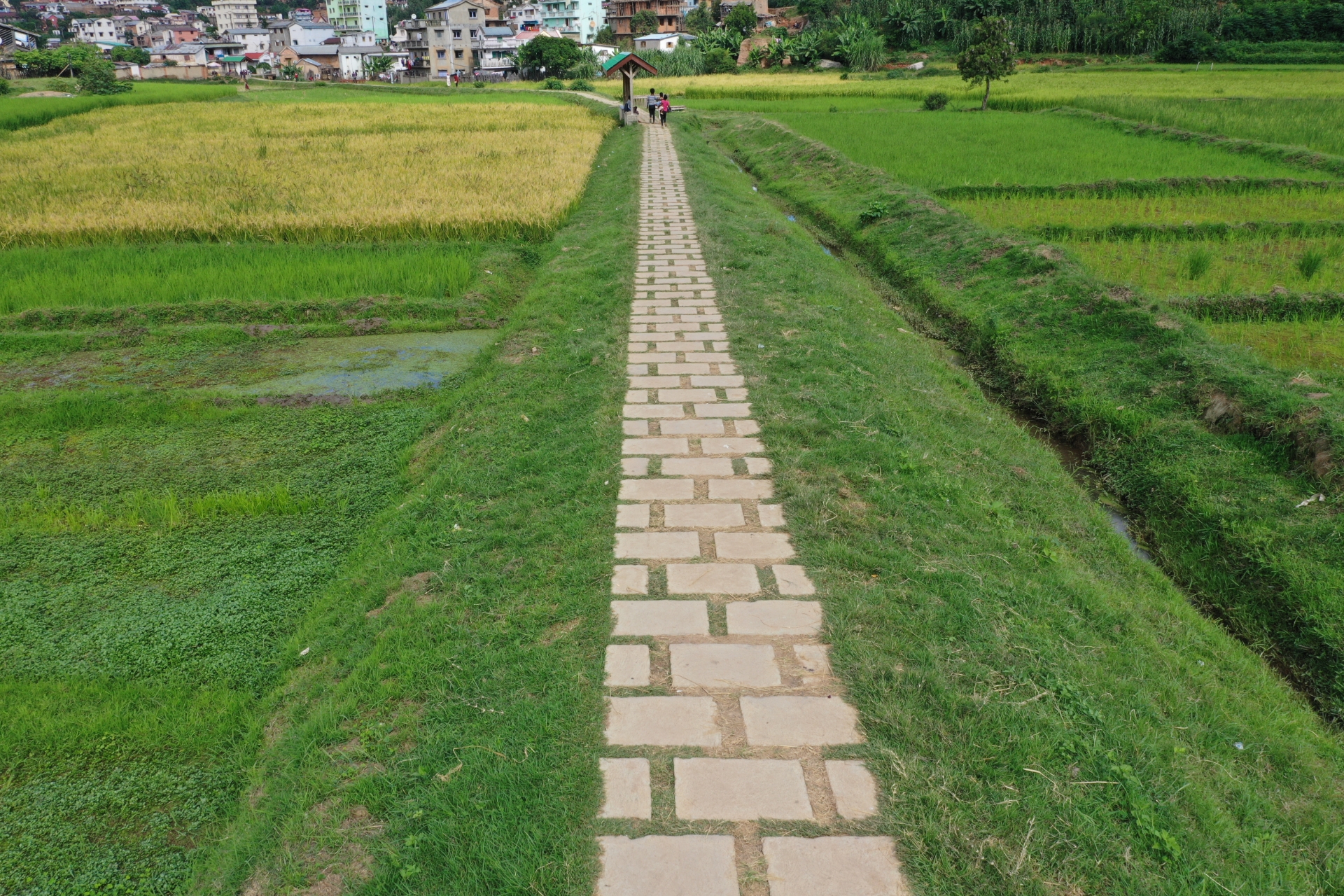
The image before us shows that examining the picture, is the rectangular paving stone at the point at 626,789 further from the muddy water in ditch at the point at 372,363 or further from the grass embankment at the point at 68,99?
the grass embankment at the point at 68,99

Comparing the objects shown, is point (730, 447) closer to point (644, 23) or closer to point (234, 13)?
point (644, 23)

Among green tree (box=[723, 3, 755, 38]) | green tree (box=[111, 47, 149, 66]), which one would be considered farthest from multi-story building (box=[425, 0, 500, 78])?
green tree (box=[111, 47, 149, 66])

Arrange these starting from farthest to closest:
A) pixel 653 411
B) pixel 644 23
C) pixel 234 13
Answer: pixel 234 13 < pixel 644 23 < pixel 653 411

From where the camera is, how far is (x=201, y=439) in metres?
6.43

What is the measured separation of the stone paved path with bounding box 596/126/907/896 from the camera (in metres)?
2.54

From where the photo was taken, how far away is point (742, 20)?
62156 millimetres

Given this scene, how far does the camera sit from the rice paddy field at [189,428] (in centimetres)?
332

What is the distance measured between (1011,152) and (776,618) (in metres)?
17.4

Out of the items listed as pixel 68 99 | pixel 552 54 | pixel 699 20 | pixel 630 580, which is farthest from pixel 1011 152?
pixel 699 20

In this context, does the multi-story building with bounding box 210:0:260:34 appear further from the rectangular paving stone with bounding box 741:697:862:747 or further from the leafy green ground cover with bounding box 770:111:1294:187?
the rectangular paving stone with bounding box 741:697:862:747

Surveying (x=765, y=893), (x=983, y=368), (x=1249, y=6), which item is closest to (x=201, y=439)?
(x=765, y=893)

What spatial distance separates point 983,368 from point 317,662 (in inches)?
272

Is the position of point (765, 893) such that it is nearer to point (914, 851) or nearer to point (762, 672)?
point (914, 851)

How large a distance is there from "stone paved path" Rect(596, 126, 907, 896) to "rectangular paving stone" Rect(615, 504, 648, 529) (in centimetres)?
1
